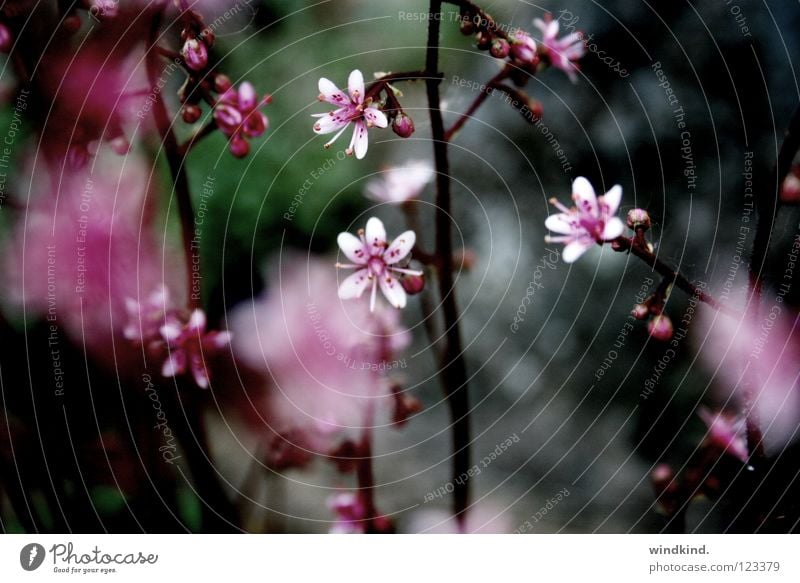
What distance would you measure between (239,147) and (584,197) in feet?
0.99

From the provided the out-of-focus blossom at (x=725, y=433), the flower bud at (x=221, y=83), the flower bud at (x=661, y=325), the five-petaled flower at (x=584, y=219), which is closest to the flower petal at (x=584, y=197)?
the five-petaled flower at (x=584, y=219)

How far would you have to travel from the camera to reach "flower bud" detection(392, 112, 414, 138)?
1.66 feet

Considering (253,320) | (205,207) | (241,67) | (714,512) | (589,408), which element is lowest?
(714,512)

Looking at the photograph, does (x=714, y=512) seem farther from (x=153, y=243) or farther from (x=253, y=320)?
(x=153, y=243)

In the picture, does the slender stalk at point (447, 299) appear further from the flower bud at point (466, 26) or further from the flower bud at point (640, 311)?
the flower bud at point (640, 311)

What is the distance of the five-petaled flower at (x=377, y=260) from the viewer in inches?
20.4

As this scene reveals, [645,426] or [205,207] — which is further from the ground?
[205,207]

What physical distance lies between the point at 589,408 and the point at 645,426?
53 millimetres

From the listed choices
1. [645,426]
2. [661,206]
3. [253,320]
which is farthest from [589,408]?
[253,320]

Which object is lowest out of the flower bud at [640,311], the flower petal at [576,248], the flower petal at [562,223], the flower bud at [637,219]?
the flower bud at [640,311]

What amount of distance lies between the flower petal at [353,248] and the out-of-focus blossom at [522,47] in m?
0.21

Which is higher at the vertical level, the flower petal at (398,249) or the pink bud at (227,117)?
the pink bud at (227,117)

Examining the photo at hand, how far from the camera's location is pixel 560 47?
0.53 meters

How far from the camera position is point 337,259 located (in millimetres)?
535
